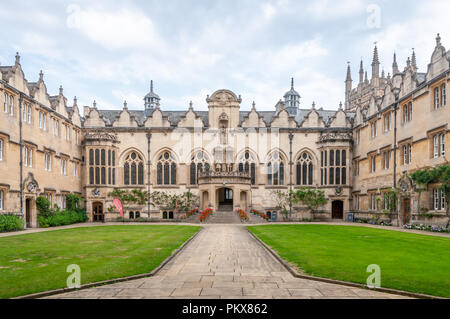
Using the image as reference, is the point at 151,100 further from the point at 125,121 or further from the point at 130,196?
the point at 130,196

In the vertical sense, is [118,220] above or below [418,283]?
below

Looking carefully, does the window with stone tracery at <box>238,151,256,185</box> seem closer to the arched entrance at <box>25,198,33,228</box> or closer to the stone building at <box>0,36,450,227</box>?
the stone building at <box>0,36,450,227</box>

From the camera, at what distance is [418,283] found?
324 inches

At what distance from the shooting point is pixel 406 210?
29.4m

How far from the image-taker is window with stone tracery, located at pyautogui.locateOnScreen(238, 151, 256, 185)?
1673 inches

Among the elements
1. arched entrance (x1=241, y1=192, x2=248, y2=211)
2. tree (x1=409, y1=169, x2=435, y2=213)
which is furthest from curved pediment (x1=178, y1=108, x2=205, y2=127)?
tree (x1=409, y1=169, x2=435, y2=213)

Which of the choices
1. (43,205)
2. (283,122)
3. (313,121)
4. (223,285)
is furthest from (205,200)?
(223,285)

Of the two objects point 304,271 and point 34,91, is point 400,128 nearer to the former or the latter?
point 304,271

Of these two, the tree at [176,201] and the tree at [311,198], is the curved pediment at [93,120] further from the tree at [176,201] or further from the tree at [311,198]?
the tree at [311,198]

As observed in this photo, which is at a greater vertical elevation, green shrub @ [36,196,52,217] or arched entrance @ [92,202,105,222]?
green shrub @ [36,196,52,217]

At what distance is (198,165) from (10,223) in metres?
21.5

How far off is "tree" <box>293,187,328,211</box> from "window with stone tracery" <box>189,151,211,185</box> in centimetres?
1095
